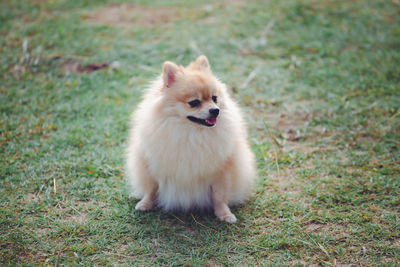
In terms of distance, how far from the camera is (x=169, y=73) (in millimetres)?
2670

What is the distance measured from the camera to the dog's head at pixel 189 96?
2.61m

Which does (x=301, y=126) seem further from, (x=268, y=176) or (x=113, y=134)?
(x=113, y=134)

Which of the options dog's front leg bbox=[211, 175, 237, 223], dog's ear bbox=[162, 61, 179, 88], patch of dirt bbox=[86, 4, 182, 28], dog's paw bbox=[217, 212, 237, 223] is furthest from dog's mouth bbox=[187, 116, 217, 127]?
patch of dirt bbox=[86, 4, 182, 28]

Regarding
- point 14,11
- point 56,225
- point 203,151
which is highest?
point 14,11

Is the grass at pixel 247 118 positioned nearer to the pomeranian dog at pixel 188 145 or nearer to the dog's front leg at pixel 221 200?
the dog's front leg at pixel 221 200

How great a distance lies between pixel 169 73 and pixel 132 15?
15.1ft

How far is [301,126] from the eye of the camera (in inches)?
164

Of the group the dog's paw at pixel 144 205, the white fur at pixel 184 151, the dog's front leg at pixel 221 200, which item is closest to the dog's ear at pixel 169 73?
the white fur at pixel 184 151

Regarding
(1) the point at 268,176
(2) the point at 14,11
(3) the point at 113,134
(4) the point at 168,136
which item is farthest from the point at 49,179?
(2) the point at 14,11

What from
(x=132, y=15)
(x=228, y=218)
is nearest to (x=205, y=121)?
(x=228, y=218)

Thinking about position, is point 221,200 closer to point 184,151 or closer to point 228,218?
point 228,218

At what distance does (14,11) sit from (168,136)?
18.5 ft

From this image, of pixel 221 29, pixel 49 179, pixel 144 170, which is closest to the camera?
pixel 144 170

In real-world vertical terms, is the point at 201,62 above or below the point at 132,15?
above
